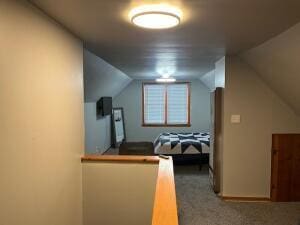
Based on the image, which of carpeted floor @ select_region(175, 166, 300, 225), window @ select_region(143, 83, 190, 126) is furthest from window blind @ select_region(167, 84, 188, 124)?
carpeted floor @ select_region(175, 166, 300, 225)

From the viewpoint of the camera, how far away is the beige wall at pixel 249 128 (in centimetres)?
359

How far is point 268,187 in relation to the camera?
3.65 metres

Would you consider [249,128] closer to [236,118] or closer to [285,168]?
[236,118]

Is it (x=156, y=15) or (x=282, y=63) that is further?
(x=282, y=63)

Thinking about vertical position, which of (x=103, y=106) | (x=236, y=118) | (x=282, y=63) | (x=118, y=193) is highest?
(x=282, y=63)

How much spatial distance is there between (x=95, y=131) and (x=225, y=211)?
345 centimetres

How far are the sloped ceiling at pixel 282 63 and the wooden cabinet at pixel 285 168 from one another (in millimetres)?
458

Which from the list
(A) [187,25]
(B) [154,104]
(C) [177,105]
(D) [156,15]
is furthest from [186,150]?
(D) [156,15]

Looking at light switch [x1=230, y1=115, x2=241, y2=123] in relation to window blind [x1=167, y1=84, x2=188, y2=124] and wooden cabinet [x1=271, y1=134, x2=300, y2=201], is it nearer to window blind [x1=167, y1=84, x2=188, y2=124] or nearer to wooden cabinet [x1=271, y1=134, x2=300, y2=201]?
wooden cabinet [x1=271, y1=134, x2=300, y2=201]

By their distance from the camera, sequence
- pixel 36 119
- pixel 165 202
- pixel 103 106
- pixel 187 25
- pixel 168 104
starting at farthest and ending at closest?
pixel 168 104 < pixel 103 106 < pixel 187 25 < pixel 36 119 < pixel 165 202

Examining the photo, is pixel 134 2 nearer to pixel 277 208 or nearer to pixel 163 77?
pixel 277 208

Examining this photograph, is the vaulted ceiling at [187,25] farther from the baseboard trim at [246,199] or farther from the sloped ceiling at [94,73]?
the baseboard trim at [246,199]

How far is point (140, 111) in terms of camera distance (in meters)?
7.64

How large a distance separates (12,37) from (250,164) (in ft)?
11.3
